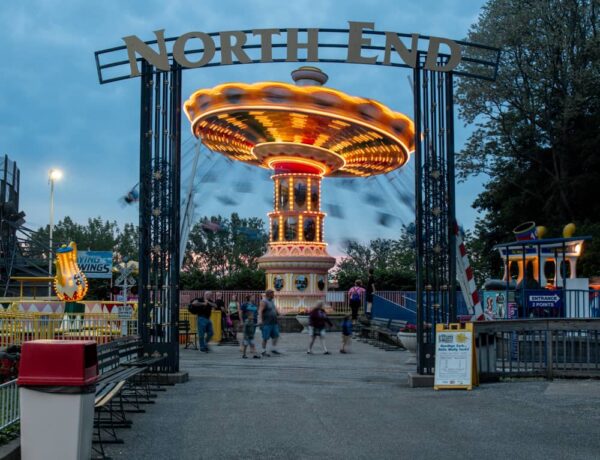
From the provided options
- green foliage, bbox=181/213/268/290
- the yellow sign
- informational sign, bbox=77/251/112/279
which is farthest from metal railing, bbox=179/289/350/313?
green foliage, bbox=181/213/268/290

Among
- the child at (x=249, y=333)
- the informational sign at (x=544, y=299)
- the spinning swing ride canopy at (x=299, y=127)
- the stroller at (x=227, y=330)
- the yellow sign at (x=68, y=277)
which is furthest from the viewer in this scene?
the yellow sign at (x=68, y=277)

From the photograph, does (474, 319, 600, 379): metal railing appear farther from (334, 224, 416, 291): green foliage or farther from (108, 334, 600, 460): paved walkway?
(334, 224, 416, 291): green foliage

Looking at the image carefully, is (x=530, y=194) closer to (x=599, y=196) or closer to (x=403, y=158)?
(x=599, y=196)

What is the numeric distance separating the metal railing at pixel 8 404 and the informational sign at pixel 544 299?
14.5 m

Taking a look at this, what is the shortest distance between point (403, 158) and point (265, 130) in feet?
22.5

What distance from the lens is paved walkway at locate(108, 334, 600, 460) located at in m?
7.87

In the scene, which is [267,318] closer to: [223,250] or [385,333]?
[385,333]

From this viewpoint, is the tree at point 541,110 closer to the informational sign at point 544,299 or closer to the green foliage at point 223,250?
the informational sign at point 544,299

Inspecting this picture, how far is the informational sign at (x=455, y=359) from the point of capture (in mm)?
12648

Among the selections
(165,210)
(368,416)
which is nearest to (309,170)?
(165,210)

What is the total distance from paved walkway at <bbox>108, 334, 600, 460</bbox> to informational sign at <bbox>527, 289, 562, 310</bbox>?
585 cm

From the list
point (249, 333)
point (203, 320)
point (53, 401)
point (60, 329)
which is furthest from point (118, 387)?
point (203, 320)

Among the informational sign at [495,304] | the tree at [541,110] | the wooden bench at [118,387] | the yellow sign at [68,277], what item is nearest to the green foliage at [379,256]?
the tree at [541,110]

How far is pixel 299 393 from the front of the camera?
40.4 ft
